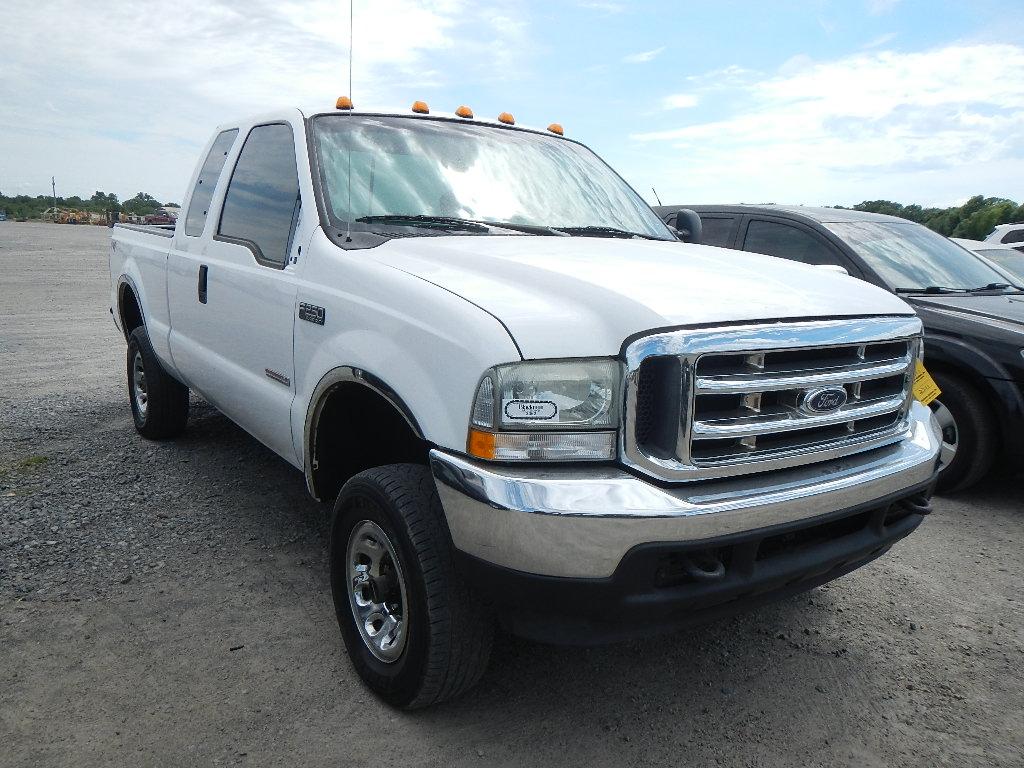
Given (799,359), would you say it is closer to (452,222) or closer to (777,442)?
(777,442)

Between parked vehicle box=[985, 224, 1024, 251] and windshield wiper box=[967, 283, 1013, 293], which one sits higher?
parked vehicle box=[985, 224, 1024, 251]

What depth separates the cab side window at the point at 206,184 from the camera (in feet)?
14.2

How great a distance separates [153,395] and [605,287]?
3809 millimetres

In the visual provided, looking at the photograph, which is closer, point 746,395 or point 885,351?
point 746,395

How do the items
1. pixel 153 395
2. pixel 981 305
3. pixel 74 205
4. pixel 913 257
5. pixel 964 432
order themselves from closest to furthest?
pixel 964 432
pixel 981 305
pixel 153 395
pixel 913 257
pixel 74 205

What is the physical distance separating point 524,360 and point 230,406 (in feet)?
7.45

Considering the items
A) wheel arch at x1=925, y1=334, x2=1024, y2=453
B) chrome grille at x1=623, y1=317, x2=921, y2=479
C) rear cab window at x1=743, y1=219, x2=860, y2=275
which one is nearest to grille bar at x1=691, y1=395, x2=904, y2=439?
chrome grille at x1=623, y1=317, x2=921, y2=479

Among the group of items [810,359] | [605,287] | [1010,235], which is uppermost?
[1010,235]

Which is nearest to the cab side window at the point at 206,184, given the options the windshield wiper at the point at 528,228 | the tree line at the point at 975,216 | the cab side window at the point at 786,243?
the windshield wiper at the point at 528,228

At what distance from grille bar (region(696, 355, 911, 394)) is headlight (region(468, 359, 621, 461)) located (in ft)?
0.84

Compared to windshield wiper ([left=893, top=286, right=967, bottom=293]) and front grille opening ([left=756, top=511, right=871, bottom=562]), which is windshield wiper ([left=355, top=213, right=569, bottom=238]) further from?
windshield wiper ([left=893, top=286, right=967, bottom=293])

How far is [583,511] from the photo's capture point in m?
2.04

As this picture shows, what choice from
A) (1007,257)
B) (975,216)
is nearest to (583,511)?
(1007,257)

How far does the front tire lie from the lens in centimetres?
232
